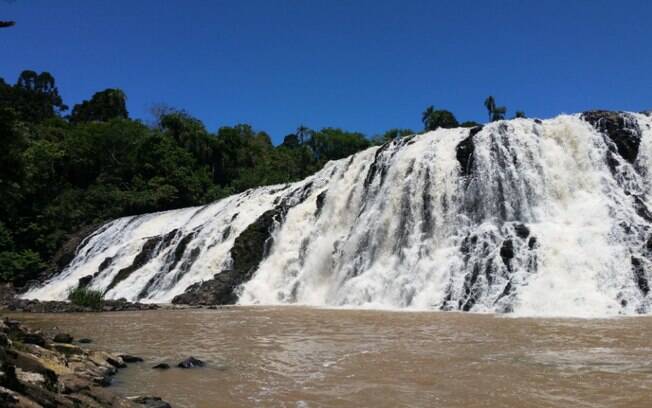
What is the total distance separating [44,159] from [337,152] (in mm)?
32476

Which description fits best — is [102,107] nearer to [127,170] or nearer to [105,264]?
[127,170]

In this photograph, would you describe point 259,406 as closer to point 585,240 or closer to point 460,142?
point 585,240

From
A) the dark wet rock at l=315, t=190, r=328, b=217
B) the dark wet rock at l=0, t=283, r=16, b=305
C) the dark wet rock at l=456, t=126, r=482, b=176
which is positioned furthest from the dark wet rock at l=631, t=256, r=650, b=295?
the dark wet rock at l=0, t=283, r=16, b=305

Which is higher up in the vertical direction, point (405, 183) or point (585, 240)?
point (405, 183)

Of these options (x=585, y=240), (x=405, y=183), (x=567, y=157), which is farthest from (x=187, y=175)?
(x=585, y=240)

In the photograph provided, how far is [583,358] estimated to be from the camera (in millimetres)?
9562

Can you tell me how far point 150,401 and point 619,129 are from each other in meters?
23.0

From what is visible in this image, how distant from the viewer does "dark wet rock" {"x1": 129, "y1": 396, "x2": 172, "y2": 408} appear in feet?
22.0

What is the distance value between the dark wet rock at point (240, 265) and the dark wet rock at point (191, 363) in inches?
547

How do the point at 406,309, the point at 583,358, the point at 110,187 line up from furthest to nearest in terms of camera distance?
the point at 110,187 → the point at 406,309 → the point at 583,358

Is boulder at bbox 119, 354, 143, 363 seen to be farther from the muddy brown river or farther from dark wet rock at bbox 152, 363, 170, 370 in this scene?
dark wet rock at bbox 152, 363, 170, 370

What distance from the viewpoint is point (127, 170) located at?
169 ft

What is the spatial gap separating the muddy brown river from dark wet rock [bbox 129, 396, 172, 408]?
0.81ft

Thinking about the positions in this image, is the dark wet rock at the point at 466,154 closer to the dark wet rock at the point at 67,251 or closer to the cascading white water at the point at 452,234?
the cascading white water at the point at 452,234
